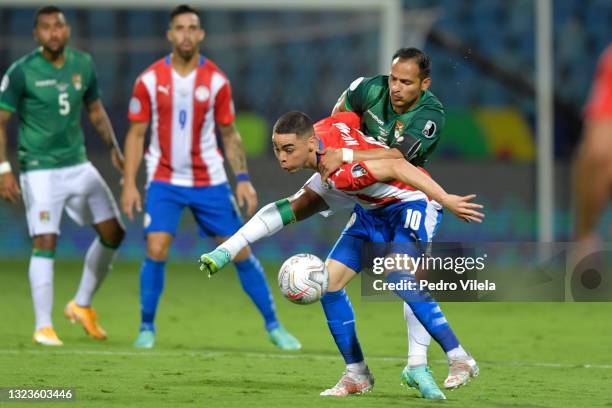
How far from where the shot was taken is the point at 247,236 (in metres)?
5.40

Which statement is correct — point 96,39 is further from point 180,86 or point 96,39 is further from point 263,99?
point 180,86

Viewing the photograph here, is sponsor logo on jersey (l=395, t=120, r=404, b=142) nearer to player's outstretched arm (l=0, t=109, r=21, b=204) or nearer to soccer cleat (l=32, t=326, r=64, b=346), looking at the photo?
soccer cleat (l=32, t=326, r=64, b=346)

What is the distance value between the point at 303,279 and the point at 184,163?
271 centimetres

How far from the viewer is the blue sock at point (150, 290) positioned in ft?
25.1

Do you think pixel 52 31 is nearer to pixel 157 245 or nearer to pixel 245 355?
pixel 157 245

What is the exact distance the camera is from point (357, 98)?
580 centimetres

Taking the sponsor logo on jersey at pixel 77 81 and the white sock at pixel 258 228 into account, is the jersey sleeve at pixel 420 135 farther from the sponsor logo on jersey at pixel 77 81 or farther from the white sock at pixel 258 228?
the sponsor logo on jersey at pixel 77 81

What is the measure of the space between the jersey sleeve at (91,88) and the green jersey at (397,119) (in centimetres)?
275

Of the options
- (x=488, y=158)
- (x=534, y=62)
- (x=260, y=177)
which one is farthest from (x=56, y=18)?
(x=534, y=62)

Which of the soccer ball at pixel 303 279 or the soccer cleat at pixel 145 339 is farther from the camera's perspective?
the soccer cleat at pixel 145 339

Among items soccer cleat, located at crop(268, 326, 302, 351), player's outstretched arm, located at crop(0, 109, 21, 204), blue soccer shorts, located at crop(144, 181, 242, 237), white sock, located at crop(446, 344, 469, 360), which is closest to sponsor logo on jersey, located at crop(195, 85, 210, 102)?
blue soccer shorts, located at crop(144, 181, 242, 237)

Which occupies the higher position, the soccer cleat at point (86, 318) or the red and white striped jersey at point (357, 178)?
the red and white striped jersey at point (357, 178)

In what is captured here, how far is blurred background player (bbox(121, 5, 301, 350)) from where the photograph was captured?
7.70 m

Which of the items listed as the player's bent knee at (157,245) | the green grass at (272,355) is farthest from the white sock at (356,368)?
the player's bent knee at (157,245)
